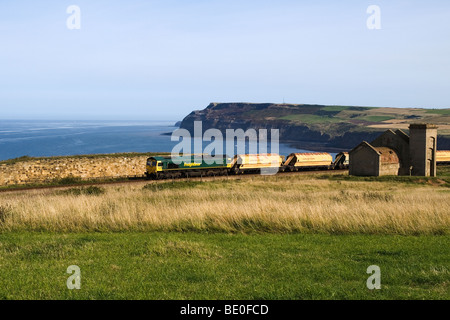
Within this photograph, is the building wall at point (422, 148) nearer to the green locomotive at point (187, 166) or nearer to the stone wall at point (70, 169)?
the green locomotive at point (187, 166)

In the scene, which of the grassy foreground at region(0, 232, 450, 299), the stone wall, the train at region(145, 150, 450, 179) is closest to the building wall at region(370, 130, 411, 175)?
the train at region(145, 150, 450, 179)

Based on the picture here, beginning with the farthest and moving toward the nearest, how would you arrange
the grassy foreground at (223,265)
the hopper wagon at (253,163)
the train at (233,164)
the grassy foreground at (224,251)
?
the hopper wagon at (253,163) < the train at (233,164) < the grassy foreground at (224,251) < the grassy foreground at (223,265)

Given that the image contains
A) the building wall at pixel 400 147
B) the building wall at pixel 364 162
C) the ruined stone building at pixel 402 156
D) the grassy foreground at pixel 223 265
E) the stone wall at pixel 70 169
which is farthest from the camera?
the building wall at pixel 400 147

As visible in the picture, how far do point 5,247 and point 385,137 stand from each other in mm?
50710

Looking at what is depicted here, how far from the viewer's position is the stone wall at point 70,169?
41.1 metres

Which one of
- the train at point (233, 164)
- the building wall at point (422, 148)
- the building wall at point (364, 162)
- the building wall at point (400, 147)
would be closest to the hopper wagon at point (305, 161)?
the train at point (233, 164)

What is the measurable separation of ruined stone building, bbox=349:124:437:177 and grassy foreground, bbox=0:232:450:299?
39327mm

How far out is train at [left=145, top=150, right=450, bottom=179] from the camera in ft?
146

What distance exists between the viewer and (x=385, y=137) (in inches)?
2137

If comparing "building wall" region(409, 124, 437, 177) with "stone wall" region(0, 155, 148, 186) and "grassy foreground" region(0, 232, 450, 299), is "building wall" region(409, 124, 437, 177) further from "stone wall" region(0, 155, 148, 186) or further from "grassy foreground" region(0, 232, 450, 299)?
"grassy foreground" region(0, 232, 450, 299)

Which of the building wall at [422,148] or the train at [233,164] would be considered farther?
the building wall at [422,148]

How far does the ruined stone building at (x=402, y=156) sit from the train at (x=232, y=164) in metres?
6.31
